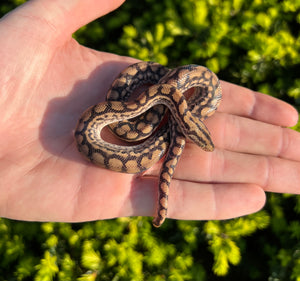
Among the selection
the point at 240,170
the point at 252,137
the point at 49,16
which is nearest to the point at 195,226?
the point at 240,170

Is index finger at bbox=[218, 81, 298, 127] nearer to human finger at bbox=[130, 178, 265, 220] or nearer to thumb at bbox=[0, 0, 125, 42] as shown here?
human finger at bbox=[130, 178, 265, 220]

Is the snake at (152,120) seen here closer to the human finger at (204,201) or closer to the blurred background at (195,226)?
the human finger at (204,201)

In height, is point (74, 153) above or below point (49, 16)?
below

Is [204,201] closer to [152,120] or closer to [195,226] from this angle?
[195,226]

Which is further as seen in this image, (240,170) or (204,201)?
(240,170)

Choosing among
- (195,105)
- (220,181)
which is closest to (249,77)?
(195,105)

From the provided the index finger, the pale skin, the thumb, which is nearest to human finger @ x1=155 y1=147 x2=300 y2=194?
the pale skin

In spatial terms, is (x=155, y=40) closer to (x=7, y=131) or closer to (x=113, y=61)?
(x=113, y=61)
